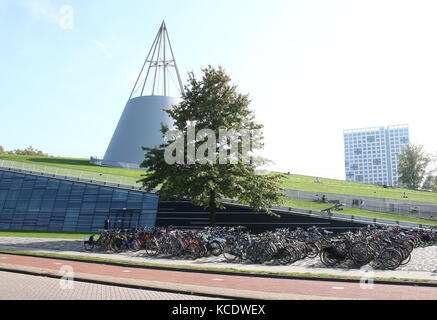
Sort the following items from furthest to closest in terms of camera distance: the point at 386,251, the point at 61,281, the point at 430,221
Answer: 1. the point at 430,221
2. the point at 386,251
3. the point at 61,281

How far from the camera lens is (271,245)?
1403 centimetres

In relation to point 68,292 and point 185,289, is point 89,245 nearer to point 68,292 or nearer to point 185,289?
point 68,292

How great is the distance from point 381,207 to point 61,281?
30.3m

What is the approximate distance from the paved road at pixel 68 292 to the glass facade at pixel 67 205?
791 inches

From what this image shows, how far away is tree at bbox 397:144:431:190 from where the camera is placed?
79250 millimetres

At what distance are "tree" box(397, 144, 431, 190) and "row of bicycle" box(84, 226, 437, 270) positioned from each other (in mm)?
67622

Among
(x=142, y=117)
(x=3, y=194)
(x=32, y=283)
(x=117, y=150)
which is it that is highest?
(x=142, y=117)

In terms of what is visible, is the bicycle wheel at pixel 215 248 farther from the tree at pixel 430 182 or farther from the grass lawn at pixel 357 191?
the tree at pixel 430 182

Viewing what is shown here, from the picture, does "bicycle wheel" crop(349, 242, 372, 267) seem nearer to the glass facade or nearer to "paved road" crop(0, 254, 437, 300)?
"paved road" crop(0, 254, 437, 300)

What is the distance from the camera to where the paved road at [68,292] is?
304 inches

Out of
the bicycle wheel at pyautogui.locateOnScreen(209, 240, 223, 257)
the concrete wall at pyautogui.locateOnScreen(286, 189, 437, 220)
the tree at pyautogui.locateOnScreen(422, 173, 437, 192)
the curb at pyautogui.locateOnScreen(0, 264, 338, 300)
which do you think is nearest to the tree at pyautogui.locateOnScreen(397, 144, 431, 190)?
the tree at pyautogui.locateOnScreen(422, 173, 437, 192)

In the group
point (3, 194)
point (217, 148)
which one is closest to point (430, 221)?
point (217, 148)

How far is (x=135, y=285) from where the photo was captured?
9.19 m
